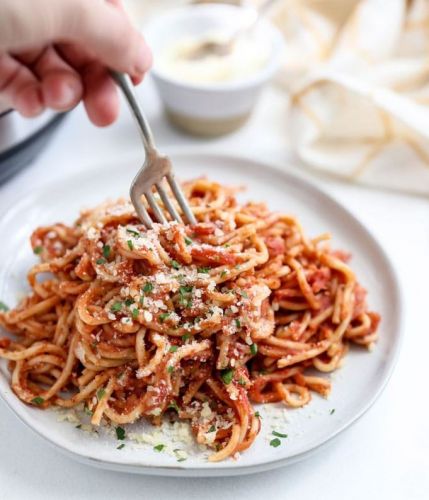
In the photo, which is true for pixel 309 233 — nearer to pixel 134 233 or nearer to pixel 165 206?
pixel 165 206

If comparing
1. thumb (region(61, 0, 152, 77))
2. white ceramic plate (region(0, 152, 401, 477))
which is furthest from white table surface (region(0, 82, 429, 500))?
thumb (region(61, 0, 152, 77))

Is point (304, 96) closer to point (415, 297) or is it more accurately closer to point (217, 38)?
point (217, 38)

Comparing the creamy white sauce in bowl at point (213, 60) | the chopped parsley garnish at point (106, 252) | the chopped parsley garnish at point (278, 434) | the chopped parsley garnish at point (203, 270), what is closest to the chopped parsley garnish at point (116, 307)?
the chopped parsley garnish at point (106, 252)

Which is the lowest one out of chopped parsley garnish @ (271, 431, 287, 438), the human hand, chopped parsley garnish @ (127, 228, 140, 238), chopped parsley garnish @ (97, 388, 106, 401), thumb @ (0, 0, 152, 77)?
chopped parsley garnish @ (271, 431, 287, 438)

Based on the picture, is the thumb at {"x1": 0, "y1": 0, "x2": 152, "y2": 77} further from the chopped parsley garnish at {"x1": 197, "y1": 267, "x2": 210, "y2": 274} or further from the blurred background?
the blurred background

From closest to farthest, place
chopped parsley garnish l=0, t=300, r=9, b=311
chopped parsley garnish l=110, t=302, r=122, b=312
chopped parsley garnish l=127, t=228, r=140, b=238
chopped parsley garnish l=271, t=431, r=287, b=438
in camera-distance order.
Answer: chopped parsley garnish l=271, t=431, r=287, b=438 < chopped parsley garnish l=110, t=302, r=122, b=312 < chopped parsley garnish l=127, t=228, r=140, b=238 < chopped parsley garnish l=0, t=300, r=9, b=311

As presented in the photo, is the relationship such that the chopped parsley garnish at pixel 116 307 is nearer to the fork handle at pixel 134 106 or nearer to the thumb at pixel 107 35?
the fork handle at pixel 134 106
